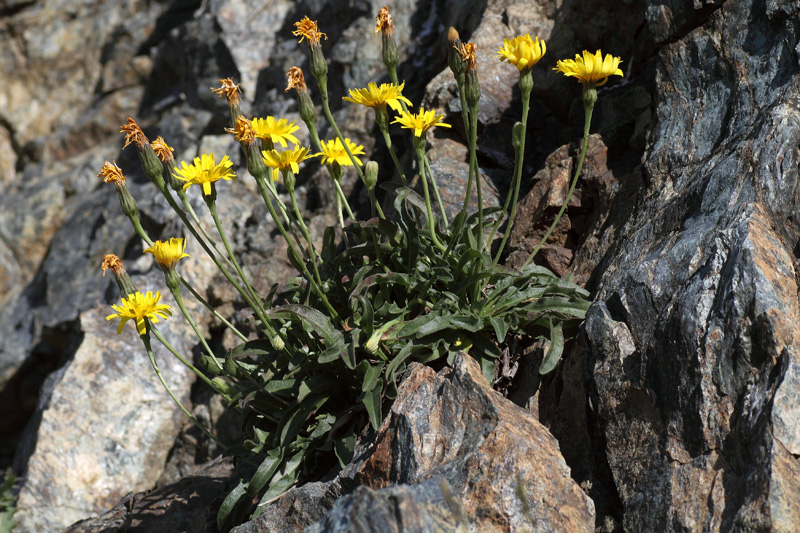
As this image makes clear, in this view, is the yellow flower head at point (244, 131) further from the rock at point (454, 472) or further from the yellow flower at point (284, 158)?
the rock at point (454, 472)

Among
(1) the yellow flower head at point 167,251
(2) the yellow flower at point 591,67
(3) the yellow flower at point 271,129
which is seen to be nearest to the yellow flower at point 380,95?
(3) the yellow flower at point 271,129

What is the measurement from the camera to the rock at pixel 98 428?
570 centimetres

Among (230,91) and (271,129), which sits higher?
(230,91)

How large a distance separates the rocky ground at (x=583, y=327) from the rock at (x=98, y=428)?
17 mm

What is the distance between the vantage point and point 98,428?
19.4 ft

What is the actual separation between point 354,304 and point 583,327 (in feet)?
3.91

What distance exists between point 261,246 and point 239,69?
3484mm

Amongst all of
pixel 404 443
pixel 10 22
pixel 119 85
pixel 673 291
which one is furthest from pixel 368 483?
pixel 10 22

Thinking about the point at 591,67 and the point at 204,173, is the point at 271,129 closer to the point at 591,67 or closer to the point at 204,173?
the point at 204,173

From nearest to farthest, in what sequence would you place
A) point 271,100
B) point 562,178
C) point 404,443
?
point 404,443 < point 562,178 < point 271,100

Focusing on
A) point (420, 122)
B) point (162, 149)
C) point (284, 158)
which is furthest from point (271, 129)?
point (420, 122)

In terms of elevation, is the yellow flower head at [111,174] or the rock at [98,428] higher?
the yellow flower head at [111,174]

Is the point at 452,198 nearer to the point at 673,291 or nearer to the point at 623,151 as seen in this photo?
the point at 623,151

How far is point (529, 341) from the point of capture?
3930mm
